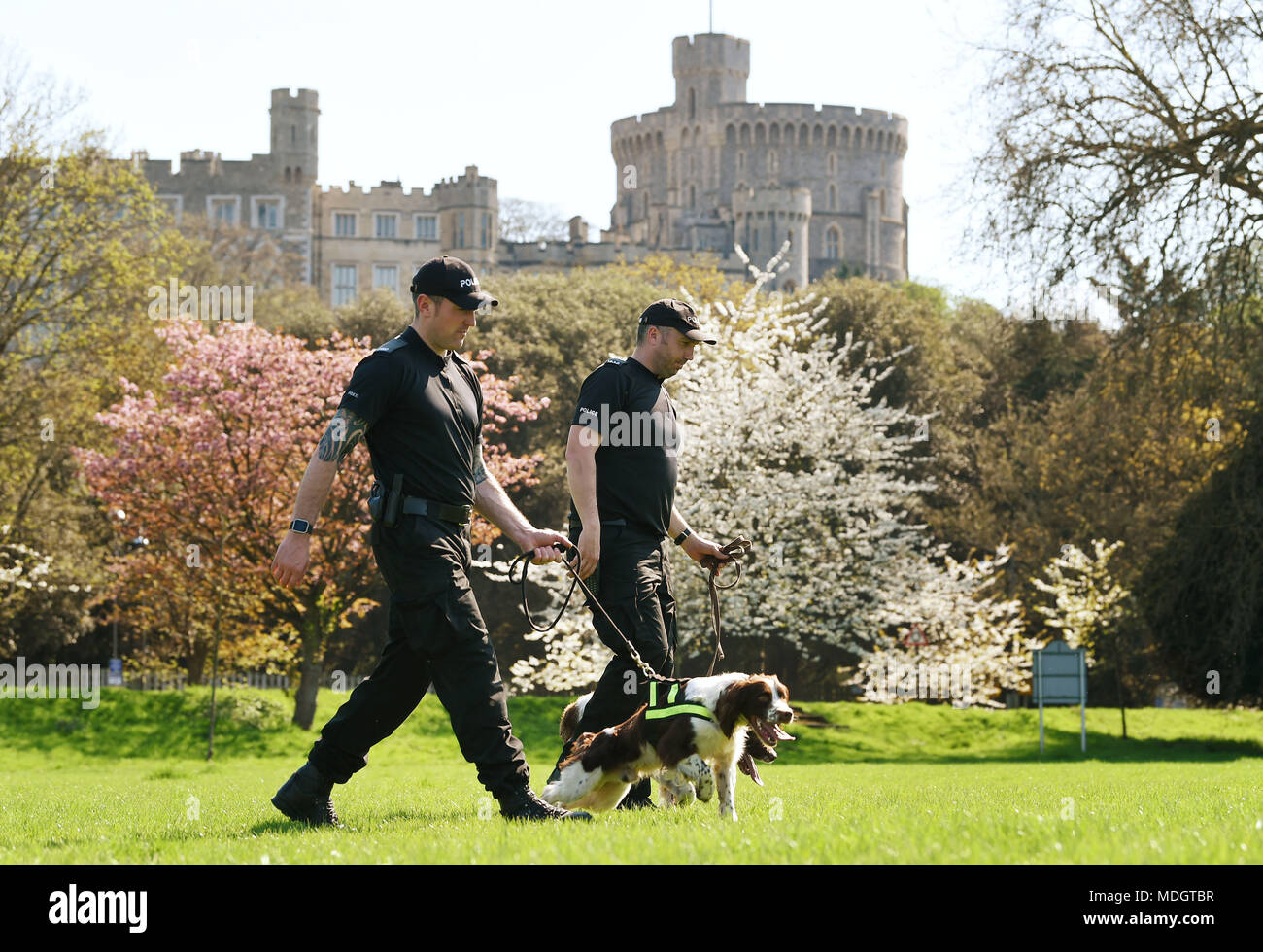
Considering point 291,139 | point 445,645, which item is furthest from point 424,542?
point 291,139

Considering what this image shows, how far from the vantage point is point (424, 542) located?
23.4ft

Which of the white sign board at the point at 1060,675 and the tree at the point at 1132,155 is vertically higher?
the tree at the point at 1132,155

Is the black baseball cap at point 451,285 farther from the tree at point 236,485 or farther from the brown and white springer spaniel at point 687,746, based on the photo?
the tree at point 236,485

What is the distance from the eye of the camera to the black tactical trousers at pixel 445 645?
7.12 meters

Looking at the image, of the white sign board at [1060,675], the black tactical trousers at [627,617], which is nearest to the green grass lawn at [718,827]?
the black tactical trousers at [627,617]

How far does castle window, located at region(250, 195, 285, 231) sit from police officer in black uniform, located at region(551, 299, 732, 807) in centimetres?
9930

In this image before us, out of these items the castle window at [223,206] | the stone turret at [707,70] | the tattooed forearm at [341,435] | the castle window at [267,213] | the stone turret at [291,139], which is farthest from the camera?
the stone turret at [707,70]

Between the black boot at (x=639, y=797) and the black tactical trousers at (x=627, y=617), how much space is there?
0.42 meters

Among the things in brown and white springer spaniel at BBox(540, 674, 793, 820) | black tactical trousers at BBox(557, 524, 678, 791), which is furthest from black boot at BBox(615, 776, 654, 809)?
brown and white springer spaniel at BBox(540, 674, 793, 820)

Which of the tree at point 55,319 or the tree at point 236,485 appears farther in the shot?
the tree at point 55,319

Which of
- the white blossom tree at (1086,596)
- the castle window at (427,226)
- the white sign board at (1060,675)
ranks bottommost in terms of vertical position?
the white sign board at (1060,675)

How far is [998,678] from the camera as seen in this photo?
3744 cm
